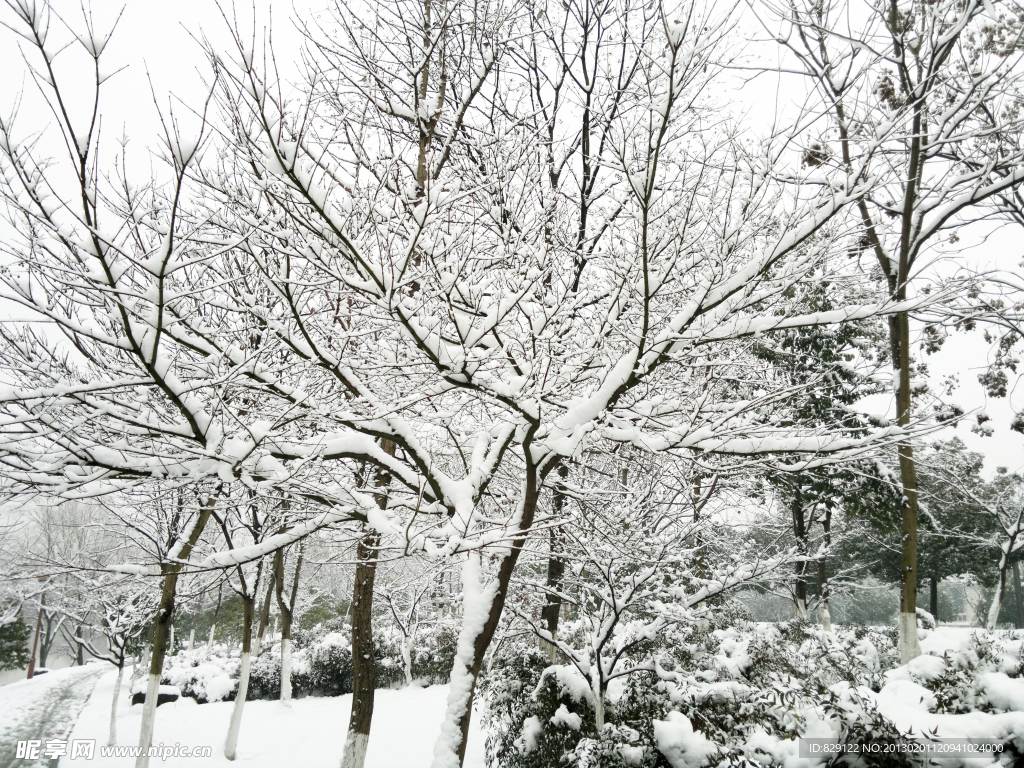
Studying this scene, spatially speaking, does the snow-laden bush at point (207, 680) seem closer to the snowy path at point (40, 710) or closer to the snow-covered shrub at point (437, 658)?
the snowy path at point (40, 710)

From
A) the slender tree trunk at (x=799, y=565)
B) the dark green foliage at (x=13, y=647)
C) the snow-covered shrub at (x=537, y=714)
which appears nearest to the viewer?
the snow-covered shrub at (x=537, y=714)

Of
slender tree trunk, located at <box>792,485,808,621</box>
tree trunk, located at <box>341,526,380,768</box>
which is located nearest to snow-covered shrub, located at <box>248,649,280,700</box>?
tree trunk, located at <box>341,526,380,768</box>

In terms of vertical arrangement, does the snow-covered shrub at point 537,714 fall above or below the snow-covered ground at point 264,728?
above

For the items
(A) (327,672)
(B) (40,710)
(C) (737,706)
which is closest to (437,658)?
(A) (327,672)

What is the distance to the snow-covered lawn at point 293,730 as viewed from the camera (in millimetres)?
7773

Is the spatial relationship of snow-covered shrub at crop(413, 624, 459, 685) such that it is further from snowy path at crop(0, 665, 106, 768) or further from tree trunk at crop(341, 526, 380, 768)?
tree trunk at crop(341, 526, 380, 768)

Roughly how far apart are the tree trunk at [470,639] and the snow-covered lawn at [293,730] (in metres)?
4.66

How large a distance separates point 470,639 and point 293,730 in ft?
29.7

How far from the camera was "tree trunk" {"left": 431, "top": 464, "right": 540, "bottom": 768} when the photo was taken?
314 centimetres

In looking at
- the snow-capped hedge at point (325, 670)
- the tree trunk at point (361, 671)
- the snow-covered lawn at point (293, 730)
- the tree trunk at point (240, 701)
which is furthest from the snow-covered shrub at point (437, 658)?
the tree trunk at point (361, 671)

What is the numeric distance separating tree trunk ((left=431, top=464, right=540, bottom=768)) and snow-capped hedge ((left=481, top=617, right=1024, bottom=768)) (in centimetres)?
170

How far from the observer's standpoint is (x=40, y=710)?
13.9 metres

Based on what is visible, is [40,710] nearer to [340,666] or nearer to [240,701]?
[340,666]

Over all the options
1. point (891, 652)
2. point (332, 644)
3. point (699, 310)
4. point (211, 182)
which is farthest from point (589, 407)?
point (332, 644)
